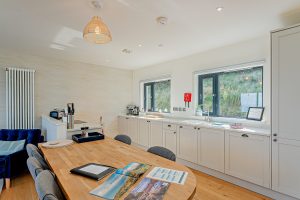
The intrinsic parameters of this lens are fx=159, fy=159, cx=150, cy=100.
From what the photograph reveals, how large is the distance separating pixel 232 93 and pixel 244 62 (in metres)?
0.63

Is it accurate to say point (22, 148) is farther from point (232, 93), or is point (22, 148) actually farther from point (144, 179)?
point (232, 93)

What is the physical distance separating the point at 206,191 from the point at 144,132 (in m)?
2.17

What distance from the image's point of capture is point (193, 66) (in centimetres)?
371

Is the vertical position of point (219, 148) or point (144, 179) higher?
point (144, 179)

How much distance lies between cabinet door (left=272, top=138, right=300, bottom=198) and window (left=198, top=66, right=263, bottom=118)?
0.93 meters

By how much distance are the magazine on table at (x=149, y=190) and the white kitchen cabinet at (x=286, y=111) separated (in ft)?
6.02

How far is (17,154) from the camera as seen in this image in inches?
102

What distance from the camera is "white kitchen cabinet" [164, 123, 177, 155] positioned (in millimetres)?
3431

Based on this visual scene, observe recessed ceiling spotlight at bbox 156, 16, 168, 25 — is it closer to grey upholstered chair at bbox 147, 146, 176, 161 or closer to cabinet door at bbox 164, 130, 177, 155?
grey upholstered chair at bbox 147, 146, 176, 161

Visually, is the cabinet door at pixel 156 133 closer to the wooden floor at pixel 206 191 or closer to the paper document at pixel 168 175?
the wooden floor at pixel 206 191

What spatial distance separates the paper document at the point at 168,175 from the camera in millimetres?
1152

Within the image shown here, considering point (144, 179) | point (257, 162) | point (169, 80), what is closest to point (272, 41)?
point (257, 162)

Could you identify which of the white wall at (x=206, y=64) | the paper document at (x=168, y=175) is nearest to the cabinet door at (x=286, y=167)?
the white wall at (x=206, y=64)

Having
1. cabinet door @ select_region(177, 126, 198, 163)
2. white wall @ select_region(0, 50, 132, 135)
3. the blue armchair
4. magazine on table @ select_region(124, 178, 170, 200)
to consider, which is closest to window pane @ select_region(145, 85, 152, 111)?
white wall @ select_region(0, 50, 132, 135)
